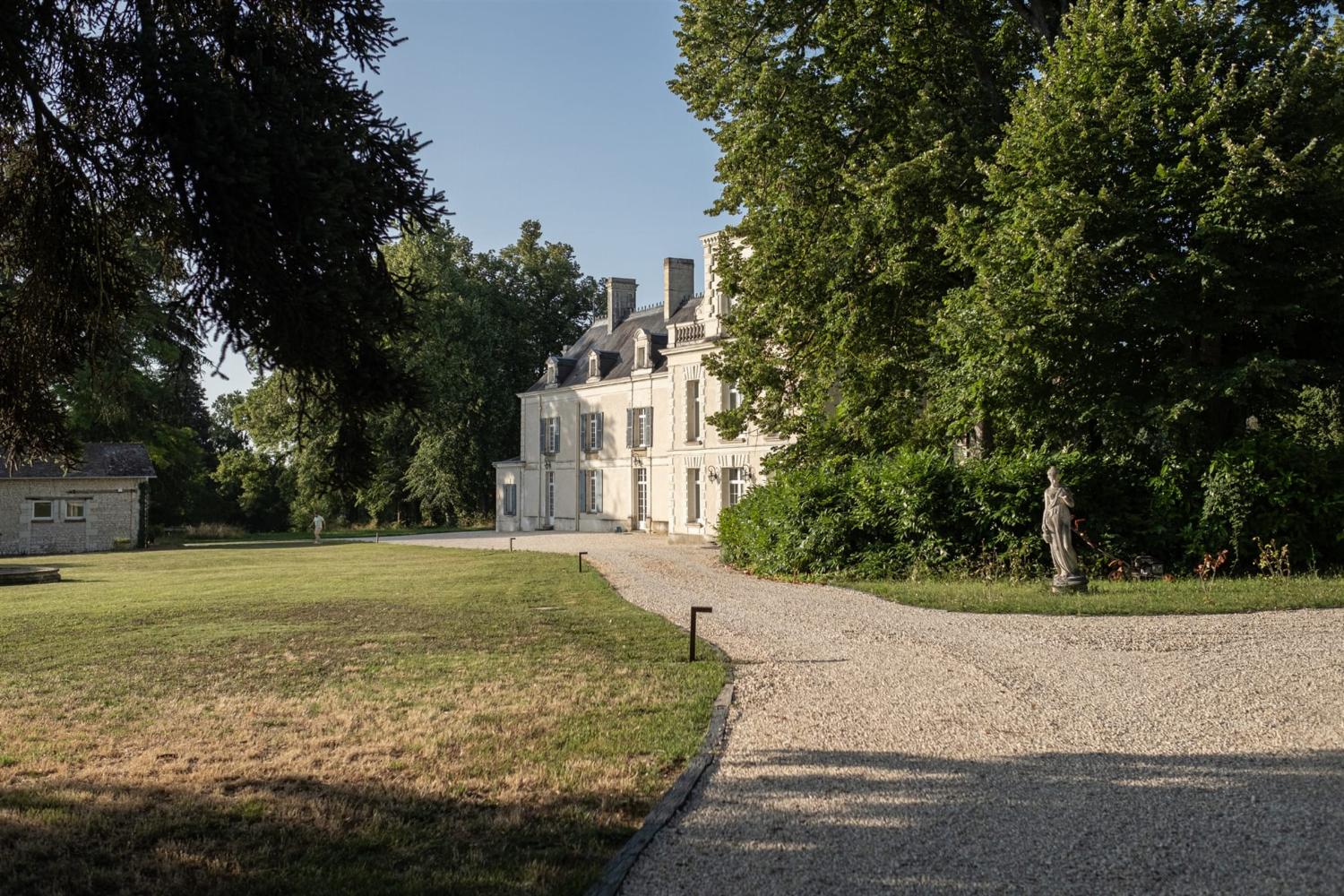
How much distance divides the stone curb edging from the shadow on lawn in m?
0.10

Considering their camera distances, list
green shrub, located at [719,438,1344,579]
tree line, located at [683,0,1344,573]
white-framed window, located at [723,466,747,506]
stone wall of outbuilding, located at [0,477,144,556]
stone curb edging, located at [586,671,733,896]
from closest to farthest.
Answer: stone curb edging, located at [586,671,733,896] < tree line, located at [683,0,1344,573] < green shrub, located at [719,438,1344,579] < white-framed window, located at [723,466,747,506] < stone wall of outbuilding, located at [0,477,144,556]

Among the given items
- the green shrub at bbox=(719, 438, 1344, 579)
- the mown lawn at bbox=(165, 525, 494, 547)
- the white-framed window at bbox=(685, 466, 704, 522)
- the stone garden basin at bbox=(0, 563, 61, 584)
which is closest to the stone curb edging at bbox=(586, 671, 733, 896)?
the green shrub at bbox=(719, 438, 1344, 579)

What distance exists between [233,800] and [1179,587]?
41.9 feet

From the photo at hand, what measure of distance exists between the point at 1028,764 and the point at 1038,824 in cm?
118

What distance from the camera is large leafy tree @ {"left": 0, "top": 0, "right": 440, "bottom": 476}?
17.2 feet

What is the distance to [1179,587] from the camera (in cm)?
1448

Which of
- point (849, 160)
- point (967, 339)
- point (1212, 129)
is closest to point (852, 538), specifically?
point (967, 339)

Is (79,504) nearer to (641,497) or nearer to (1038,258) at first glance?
(641,497)

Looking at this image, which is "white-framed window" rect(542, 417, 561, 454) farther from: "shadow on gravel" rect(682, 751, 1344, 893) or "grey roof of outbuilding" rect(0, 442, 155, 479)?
"shadow on gravel" rect(682, 751, 1344, 893)

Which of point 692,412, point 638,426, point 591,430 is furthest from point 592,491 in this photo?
point 692,412

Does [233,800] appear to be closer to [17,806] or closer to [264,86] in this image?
[17,806]

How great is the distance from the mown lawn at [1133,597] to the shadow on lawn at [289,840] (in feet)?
29.4

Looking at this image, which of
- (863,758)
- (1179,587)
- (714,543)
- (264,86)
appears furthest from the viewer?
(714,543)

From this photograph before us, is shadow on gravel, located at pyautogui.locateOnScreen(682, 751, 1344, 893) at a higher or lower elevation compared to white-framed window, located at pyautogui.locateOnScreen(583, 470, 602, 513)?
lower
